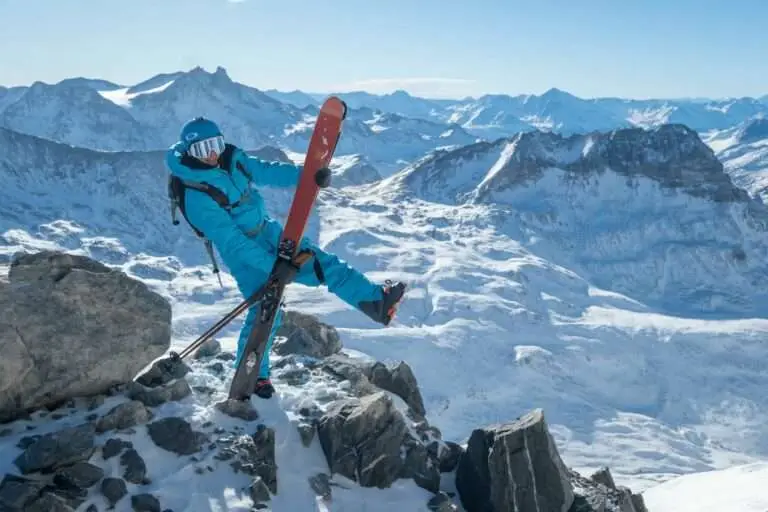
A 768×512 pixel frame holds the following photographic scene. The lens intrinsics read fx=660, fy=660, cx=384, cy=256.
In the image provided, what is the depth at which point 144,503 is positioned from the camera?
8828 millimetres

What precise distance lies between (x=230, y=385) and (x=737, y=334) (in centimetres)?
19522

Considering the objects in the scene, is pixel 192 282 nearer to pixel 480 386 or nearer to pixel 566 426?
pixel 480 386

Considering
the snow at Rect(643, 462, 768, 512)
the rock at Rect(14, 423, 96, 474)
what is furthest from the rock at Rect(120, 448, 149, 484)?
the snow at Rect(643, 462, 768, 512)

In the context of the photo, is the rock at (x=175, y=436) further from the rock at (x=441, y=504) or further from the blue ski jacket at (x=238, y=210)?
the rock at (x=441, y=504)

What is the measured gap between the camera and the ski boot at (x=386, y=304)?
1037 cm

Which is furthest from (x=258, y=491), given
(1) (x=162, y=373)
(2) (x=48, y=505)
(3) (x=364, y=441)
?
(1) (x=162, y=373)

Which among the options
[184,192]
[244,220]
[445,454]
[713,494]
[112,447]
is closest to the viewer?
[112,447]

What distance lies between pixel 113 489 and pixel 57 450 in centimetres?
97

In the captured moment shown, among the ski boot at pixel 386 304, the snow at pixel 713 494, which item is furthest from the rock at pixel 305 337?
the snow at pixel 713 494

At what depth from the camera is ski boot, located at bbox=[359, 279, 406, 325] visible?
1037 cm

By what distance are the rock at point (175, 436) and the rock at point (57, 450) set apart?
93 centimetres

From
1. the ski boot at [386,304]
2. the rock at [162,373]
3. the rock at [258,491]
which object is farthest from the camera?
the rock at [162,373]

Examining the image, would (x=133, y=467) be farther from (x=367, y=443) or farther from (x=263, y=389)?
(x=367, y=443)

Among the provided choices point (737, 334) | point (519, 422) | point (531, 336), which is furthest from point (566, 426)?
point (519, 422)
